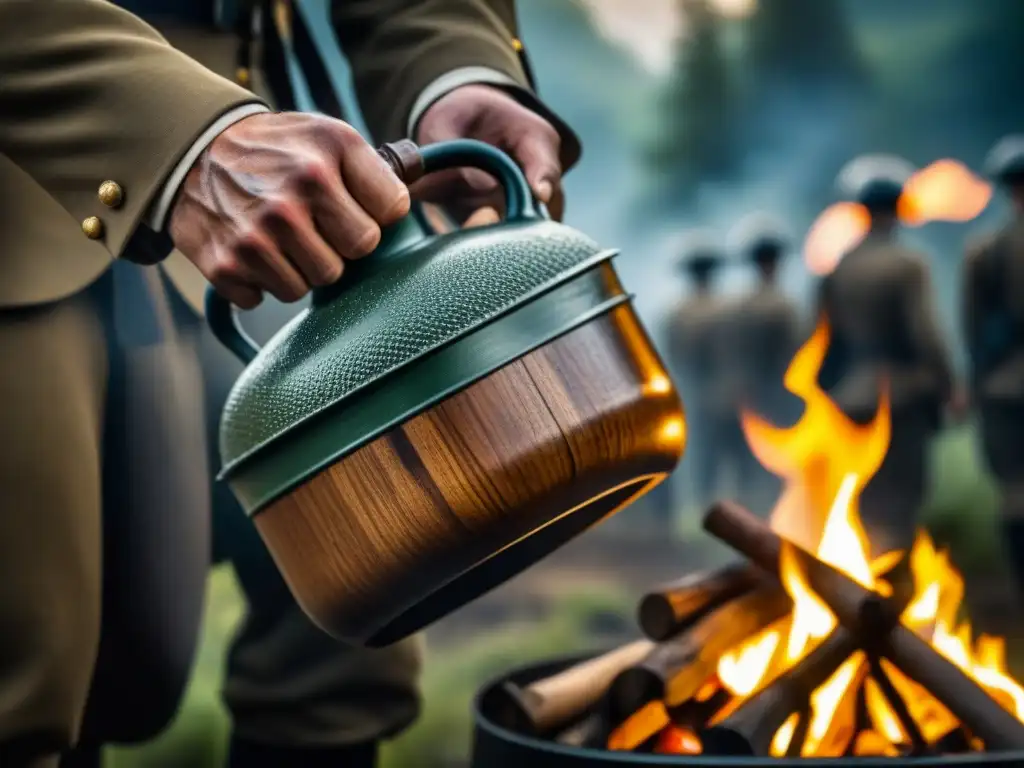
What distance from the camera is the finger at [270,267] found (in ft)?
3.00

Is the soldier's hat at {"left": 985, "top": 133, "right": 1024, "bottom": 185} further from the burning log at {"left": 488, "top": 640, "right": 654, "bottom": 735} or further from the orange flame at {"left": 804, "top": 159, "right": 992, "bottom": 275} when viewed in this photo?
the burning log at {"left": 488, "top": 640, "right": 654, "bottom": 735}

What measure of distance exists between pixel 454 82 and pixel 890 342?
11.1ft

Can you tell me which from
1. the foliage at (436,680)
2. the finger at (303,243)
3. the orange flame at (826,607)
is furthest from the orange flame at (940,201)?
the finger at (303,243)

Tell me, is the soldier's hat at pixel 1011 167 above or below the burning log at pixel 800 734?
below

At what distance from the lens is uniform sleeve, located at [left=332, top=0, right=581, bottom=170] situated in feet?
4.54

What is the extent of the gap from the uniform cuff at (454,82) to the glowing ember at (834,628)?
2.01 feet

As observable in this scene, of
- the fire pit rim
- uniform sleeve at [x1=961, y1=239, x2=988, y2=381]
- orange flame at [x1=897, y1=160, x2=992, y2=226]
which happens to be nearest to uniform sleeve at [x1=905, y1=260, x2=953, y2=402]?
uniform sleeve at [x1=961, y1=239, x2=988, y2=381]

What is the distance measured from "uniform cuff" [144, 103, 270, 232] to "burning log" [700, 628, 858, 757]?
0.76 m

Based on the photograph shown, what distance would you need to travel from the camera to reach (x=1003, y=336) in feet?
13.3

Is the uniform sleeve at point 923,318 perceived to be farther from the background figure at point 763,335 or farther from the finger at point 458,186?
the finger at point 458,186

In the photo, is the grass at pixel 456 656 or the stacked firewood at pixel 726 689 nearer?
the stacked firewood at pixel 726 689

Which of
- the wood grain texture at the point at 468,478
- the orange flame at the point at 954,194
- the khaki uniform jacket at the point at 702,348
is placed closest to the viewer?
the wood grain texture at the point at 468,478

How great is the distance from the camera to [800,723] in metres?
1.31

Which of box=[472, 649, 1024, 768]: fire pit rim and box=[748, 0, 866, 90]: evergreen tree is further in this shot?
box=[748, 0, 866, 90]: evergreen tree
